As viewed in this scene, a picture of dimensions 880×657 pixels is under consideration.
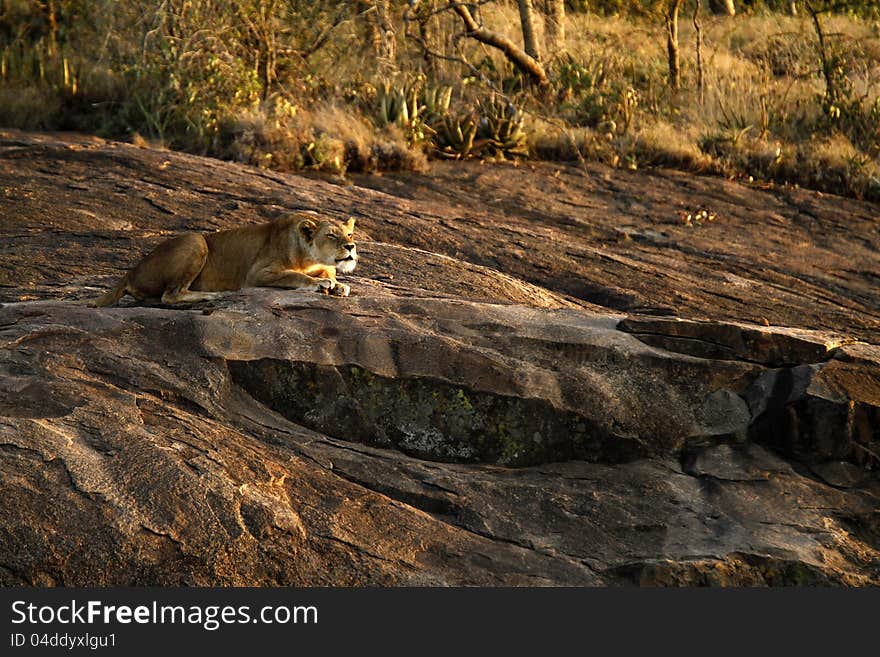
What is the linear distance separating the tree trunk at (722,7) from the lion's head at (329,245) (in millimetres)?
18044

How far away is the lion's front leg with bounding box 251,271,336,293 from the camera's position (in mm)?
7172

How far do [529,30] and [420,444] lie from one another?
1346 centimetres

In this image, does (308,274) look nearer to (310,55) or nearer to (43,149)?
(43,149)

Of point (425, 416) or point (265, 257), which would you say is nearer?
point (425, 416)

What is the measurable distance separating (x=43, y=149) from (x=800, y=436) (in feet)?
27.8

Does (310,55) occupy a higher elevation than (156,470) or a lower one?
higher

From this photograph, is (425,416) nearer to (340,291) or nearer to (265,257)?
(340,291)

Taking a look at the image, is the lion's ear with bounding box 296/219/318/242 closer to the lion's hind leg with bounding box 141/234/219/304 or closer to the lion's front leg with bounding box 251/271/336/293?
the lion's front leg with bounding box 251/271/336/293

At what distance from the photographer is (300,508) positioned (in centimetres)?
525

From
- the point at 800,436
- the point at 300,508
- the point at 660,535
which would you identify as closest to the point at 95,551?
the point at 300,508

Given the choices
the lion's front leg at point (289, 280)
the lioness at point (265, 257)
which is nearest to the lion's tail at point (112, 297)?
the lioness at point (265, 257)

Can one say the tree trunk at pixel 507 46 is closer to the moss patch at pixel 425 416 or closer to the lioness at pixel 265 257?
the lioness at pixel 265 257

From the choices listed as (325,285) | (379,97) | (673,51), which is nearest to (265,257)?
(325,285)

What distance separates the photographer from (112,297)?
275 inches
